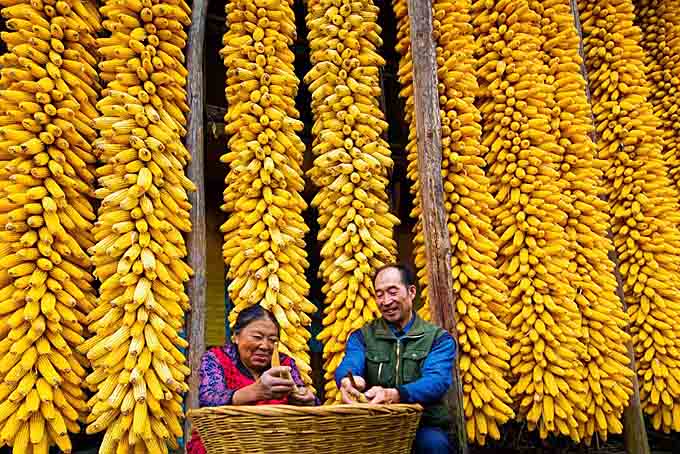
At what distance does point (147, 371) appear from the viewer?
2758mm

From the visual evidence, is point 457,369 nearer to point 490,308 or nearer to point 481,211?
point 490,308

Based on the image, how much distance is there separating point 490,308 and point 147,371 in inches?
74.0

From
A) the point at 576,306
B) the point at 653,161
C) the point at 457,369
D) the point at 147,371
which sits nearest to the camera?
the point at 147,371

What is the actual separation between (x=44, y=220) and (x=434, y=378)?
1.90 metres

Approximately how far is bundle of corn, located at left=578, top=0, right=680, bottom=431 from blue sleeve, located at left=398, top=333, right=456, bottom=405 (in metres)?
2.01

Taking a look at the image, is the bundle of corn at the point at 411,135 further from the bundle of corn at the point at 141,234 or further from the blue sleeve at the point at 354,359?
Result: the bundle of corn at the point at 141,234

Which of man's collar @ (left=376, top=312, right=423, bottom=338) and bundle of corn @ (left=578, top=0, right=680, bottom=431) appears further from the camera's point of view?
bundle of corn @ (left=578, top=0, right=680, bottom=431)

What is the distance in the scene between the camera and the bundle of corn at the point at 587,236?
3465mm

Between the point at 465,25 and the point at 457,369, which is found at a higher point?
the point at 465,25

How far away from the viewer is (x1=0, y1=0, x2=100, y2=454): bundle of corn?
261cm

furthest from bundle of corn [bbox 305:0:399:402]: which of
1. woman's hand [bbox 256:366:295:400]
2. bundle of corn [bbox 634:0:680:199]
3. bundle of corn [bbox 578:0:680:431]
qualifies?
bundle of corn [bbox 634:0:680:199]

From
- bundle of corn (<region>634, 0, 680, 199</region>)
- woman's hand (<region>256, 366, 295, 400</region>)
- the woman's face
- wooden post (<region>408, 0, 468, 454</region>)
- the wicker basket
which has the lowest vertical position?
the wicker basket

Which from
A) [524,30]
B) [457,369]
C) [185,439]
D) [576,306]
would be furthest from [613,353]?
[185,439]

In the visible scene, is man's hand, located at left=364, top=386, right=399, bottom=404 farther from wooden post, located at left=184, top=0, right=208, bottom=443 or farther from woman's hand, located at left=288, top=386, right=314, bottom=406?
wooden post, located at left=184, top=0, right=208, bottom=443
